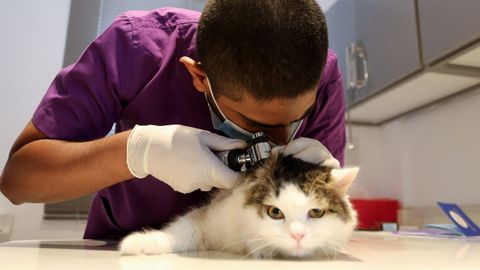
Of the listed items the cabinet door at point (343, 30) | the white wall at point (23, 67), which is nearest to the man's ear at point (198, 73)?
the cabinet door at point (343, 30)

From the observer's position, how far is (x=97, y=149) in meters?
0.85

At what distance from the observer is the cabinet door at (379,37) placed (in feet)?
5.64

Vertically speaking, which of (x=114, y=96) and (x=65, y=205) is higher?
(x=114, y=96)

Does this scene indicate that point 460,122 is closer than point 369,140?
Yes

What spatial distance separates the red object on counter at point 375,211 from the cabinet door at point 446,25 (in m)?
0.99

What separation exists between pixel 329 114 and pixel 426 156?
129 centimetres

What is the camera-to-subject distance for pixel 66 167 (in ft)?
2.84

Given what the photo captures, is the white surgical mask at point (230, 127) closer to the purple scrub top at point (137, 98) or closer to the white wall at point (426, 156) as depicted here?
the purple scrub top at point (137, 98)

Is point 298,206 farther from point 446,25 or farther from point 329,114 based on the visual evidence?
point 446,25

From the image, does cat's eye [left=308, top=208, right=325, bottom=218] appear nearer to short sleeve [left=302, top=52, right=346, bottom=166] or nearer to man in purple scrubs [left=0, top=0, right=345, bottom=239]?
man in purple scrubs [left=0, top=0, right=345, bottom=239]

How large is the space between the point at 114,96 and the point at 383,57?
4.68 ft

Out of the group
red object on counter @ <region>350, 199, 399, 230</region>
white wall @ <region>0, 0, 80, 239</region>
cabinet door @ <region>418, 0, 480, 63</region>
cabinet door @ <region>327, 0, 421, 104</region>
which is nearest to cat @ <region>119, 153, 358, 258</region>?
cabinet door @ <region>418, 0, 480, 63</region>

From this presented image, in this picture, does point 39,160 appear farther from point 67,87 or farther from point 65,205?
point 65,205

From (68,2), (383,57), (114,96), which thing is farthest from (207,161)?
(68,2)
